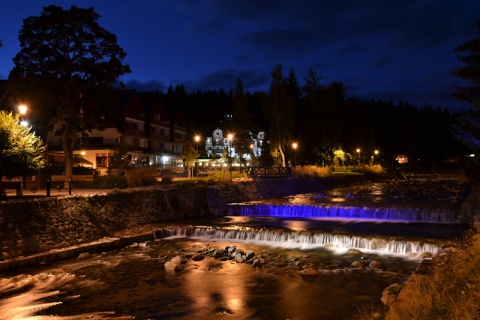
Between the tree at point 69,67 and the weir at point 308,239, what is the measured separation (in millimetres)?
16711

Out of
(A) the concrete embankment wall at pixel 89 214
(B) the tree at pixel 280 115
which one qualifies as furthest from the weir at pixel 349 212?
(B) the tree at pixel 280 115

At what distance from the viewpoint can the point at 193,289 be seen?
12188mm

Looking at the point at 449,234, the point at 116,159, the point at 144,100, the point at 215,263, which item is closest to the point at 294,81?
the point at 144,100

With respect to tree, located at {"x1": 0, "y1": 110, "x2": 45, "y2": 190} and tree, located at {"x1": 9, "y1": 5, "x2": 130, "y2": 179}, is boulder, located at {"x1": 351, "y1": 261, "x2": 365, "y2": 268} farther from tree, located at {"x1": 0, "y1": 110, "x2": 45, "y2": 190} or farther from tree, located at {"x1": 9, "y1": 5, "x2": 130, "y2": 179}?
tree, located at {"x1": 9, "y1": 5, "x2": 130, "y2": 179}

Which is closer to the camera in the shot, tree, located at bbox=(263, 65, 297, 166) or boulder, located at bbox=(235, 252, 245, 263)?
boulder, located at bbox=(235, 252, 245, 263)

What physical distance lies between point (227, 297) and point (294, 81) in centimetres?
6842

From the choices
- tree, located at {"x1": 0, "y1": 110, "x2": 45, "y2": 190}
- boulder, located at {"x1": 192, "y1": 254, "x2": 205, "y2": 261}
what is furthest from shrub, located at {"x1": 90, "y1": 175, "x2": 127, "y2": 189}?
boulder, located at {"x1": 192, "y1": 254, "x2": 205, "y2": 261}

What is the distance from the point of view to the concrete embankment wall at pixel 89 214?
15.7 m

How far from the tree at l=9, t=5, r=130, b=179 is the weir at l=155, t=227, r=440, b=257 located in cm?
1671

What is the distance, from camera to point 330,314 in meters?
10.1

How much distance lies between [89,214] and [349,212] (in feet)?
49.4

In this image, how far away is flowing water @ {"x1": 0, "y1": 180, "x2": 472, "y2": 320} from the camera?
10562 millimetres

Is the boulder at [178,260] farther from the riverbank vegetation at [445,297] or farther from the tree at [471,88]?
the tree at [471,88]

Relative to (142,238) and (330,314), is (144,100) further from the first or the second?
(330,314)
